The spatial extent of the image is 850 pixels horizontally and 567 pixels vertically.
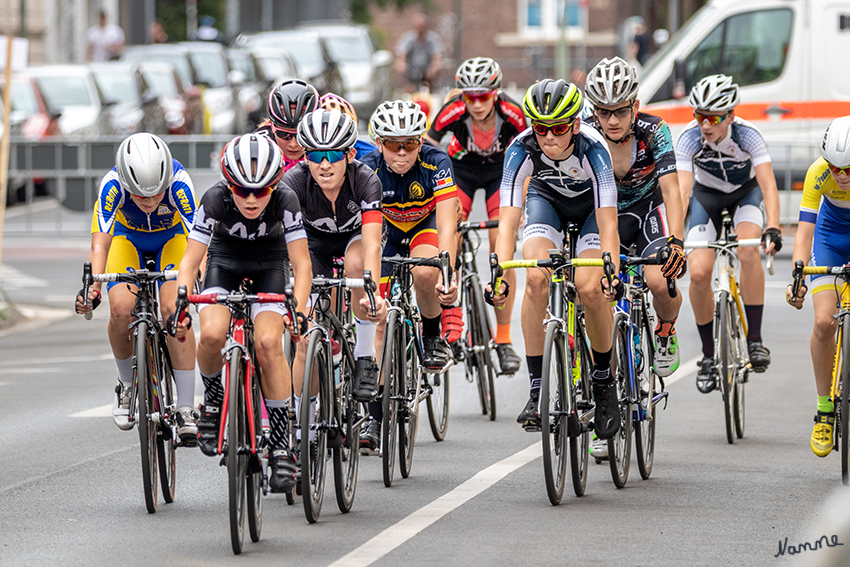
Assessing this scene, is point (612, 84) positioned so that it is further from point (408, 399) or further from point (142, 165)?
point (142, 165)

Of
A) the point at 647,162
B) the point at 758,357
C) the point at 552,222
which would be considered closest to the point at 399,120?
the point at 552,222

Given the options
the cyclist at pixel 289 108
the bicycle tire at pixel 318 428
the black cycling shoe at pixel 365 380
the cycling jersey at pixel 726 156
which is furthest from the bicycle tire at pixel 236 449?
the cycling jersey at pixel 726 156

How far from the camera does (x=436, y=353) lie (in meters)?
9.27

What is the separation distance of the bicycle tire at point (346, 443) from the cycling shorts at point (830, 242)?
105 inches

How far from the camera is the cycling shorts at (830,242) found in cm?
876

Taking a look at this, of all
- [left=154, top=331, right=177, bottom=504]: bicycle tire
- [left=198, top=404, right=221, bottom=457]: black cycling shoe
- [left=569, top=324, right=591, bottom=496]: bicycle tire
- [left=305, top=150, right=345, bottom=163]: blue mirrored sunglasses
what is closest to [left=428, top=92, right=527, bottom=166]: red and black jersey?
[left=305, top=150, right=345, bottom=163]: blue mirrored sunglasses

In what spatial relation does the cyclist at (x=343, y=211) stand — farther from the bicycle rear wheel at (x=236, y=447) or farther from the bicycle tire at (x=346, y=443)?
the bicycle rear wheel at (x=236, y=447)

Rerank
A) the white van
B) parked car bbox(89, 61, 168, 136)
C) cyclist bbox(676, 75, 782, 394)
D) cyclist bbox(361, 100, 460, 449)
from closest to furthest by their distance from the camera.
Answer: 1. cyclist bbox(361, 100, 460, 449)
2. cyclist bbox(676, 75, 782, 394)
3. the white van
4. parked car bbox(89, 61, 168, 136)

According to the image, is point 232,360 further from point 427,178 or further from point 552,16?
point 552,16

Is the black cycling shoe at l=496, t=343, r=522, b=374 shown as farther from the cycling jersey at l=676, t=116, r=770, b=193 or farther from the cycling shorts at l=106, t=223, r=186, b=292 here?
the cycling shorts at l=106, t=223, r=186, b=292

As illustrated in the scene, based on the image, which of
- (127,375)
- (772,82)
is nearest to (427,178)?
(127,375)

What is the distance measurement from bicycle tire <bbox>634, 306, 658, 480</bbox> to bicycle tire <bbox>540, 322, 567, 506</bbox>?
78 centimetres

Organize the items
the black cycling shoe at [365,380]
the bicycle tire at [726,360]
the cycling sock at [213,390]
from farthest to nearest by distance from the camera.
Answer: the bicycle tire at [726,360], the black cycling shoe at [365,380], the cycling sock at [213,390]

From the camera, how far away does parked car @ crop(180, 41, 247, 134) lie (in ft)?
103
